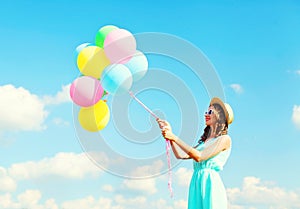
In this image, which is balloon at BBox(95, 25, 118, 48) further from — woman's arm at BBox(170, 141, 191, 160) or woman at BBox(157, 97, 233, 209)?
woman's arm at BBox(170, 141, 191, 160)

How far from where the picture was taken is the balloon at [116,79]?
158 inches

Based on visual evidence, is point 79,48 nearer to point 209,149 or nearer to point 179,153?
point 179,153

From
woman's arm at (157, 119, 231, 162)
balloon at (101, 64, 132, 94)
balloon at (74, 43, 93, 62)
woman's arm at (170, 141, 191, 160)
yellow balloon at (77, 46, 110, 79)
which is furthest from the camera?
balloon at (74, 43, 93, 62)

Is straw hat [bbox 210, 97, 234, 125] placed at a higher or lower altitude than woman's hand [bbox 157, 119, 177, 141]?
higher

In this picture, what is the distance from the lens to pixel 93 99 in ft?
13.7

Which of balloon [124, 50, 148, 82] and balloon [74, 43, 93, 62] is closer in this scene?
balloon [124, 50, 148, 82]

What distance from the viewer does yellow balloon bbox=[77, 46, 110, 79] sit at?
4.14m

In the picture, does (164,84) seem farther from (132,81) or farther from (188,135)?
(188,135)

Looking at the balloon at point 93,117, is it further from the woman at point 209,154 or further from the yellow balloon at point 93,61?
the woman at point 209,154

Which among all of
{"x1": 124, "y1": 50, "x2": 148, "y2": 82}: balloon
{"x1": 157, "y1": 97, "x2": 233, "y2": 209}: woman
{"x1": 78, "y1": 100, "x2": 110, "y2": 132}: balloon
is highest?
{"x1": 124, "y1": 50, "x2": 148, "y2": 82}: balloon

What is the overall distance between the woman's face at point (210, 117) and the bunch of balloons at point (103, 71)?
2.94 ft

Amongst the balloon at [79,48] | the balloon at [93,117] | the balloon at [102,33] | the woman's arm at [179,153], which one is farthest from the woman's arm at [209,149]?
the balloon at [79,48]

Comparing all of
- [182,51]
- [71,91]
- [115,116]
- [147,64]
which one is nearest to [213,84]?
[182,51]

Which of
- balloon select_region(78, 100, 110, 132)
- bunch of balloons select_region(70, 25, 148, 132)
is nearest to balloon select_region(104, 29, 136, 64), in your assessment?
bunch of balloons select_region(70, 25, 148, 132)
